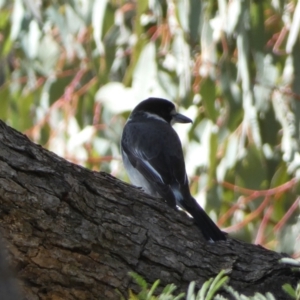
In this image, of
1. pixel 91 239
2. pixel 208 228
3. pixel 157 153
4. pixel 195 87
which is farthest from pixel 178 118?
pixel 91 239

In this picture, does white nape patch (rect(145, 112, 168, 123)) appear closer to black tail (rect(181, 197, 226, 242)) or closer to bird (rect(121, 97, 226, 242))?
bird (rect(121, 97, 226, 242))

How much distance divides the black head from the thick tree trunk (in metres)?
1.74

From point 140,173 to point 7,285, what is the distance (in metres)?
2.64

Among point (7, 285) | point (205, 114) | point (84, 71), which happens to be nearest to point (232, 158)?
point (205, 114)

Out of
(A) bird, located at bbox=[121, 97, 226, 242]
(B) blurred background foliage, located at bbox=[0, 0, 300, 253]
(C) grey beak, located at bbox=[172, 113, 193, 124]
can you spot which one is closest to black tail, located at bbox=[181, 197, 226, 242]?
(A) bird, located at bbox=[121, 97, 226, 242]

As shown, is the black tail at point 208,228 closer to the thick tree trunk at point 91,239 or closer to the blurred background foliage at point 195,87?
the thick tree trunk at point 91,239

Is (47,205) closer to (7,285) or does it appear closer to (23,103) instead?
(7,285)

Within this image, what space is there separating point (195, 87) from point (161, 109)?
1.19 feet

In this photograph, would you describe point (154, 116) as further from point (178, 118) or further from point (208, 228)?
point (208, 228)

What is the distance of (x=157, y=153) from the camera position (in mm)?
3643

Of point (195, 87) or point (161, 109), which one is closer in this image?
point (161, 109)

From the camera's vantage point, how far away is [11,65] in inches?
231

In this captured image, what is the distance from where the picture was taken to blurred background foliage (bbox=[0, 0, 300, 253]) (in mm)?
4152

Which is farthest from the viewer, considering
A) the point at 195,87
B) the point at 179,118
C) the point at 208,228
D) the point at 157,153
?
the point at 195,87
